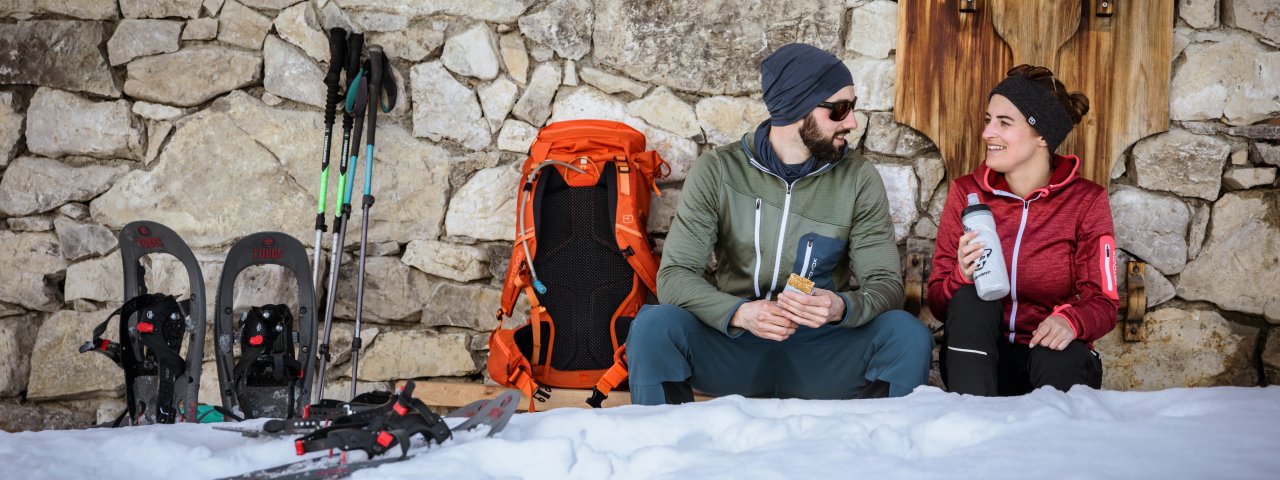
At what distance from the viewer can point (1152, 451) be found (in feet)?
3.77

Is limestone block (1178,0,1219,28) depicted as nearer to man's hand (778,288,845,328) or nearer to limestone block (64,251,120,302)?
man's hand (778,288,845,328)

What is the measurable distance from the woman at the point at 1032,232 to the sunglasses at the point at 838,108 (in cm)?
42

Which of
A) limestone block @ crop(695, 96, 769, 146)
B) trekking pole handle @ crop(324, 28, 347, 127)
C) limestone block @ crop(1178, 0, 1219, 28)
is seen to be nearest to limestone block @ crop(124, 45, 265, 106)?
trekking pole handle @ crop(324, 28, 347, 127)

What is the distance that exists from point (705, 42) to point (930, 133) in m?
0.82

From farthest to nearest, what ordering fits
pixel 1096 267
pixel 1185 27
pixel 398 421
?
pixel 1185 27 → pixel 1096 267 → pixel 398 421

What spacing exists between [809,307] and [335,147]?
1.85 metres

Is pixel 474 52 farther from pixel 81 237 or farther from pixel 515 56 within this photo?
pixel 81 237

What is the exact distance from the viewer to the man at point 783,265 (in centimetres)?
253

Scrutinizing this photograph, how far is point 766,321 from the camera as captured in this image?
8.27 ft

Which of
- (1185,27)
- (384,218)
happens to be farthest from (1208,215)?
(384,218)

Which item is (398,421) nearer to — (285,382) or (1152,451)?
(1152,451)

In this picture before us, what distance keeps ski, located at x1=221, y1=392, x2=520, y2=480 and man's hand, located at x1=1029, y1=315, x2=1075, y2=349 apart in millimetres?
1537

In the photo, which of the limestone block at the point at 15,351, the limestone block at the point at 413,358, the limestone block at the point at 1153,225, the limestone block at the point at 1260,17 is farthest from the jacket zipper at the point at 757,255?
the limestone block at the point at 15,351

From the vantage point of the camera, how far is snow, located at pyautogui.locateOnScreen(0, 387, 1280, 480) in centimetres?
115
